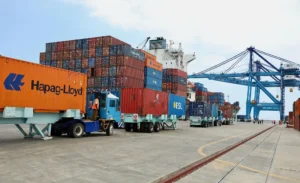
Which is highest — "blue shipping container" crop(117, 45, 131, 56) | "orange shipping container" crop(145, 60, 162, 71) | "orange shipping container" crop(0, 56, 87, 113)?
"blue shipping container" crop(117, 45, 131, 56)

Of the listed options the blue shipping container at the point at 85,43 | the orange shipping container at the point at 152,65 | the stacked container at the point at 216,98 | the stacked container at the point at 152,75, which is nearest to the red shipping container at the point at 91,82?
the blue shipping container at the point at 85,43

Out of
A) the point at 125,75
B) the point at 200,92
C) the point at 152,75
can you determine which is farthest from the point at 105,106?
the point at 200,92

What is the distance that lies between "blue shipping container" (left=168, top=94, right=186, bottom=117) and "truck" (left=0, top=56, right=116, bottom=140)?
11.8 metres

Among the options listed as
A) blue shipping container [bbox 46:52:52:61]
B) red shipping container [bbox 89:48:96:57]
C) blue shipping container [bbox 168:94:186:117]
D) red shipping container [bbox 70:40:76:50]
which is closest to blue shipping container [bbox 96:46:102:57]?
red shipping container [bbox 89:48:96:57]

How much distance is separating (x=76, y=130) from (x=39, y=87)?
3824 millimetres

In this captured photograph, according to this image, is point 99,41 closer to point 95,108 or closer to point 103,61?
point 103,61

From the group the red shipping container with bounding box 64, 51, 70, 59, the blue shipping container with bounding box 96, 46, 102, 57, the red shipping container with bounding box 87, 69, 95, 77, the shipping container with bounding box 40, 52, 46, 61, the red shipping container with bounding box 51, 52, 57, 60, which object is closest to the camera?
the red shipping container with bounding box 87, 69, 95, 77

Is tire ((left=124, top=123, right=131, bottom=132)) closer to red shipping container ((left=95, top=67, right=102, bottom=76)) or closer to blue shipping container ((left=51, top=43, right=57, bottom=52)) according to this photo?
red shipping container ((left=95, top=67, right=102, bottom=76))

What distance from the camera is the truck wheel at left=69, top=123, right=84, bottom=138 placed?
16500mm

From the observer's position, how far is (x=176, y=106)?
1219 inches

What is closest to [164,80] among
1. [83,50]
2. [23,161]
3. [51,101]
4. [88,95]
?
[83,50]

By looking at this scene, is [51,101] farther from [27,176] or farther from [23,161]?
[27,176]

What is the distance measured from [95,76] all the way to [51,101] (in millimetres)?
26646

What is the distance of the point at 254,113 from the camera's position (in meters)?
108
